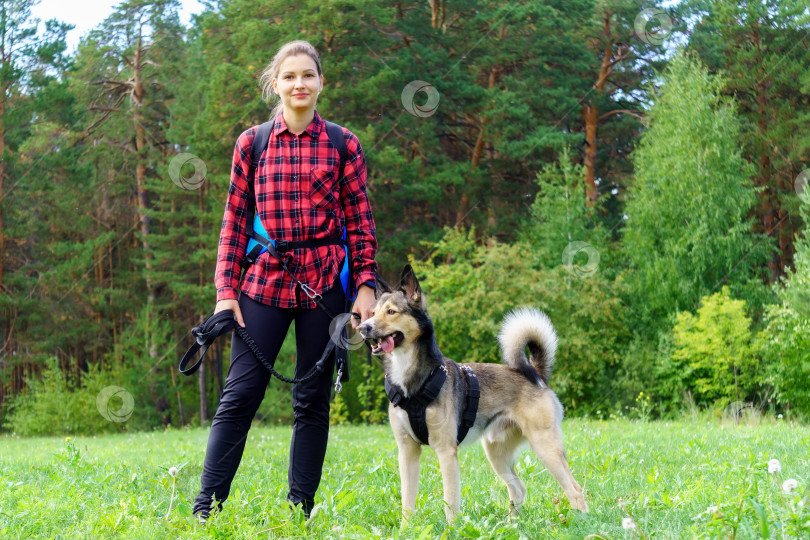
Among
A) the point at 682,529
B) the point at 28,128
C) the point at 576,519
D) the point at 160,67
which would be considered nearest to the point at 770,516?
the point at 682,529

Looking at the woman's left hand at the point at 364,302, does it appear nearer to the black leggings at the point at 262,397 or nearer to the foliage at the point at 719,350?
the black leggings at the point at 262,397

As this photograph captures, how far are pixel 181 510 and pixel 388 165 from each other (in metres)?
19.2

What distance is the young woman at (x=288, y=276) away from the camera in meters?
3.88

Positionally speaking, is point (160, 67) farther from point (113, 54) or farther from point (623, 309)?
point (623, 309)

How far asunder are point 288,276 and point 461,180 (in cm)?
1957

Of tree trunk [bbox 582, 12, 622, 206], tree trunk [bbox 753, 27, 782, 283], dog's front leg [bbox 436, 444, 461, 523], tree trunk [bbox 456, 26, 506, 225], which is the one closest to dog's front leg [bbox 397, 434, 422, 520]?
dog's front leg [bbox 436, 444, 461, 523]

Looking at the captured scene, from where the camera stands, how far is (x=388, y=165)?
72.8 feet

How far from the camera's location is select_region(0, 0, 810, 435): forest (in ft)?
64.0

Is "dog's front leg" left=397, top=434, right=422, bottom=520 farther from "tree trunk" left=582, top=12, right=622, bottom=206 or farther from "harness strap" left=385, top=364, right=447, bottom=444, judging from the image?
"tree trunk" left=582, top=12, right=622, bottom=206

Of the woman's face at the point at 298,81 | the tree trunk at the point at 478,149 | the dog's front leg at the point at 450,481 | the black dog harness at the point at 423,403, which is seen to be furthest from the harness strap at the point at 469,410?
the tree trunk at the point at 478,149

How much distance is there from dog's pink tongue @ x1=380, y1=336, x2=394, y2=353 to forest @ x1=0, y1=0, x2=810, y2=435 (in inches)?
549

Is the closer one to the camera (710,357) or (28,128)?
(710,357)

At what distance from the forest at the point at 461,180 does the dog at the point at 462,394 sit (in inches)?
520

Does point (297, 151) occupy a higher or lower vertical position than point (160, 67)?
lower
